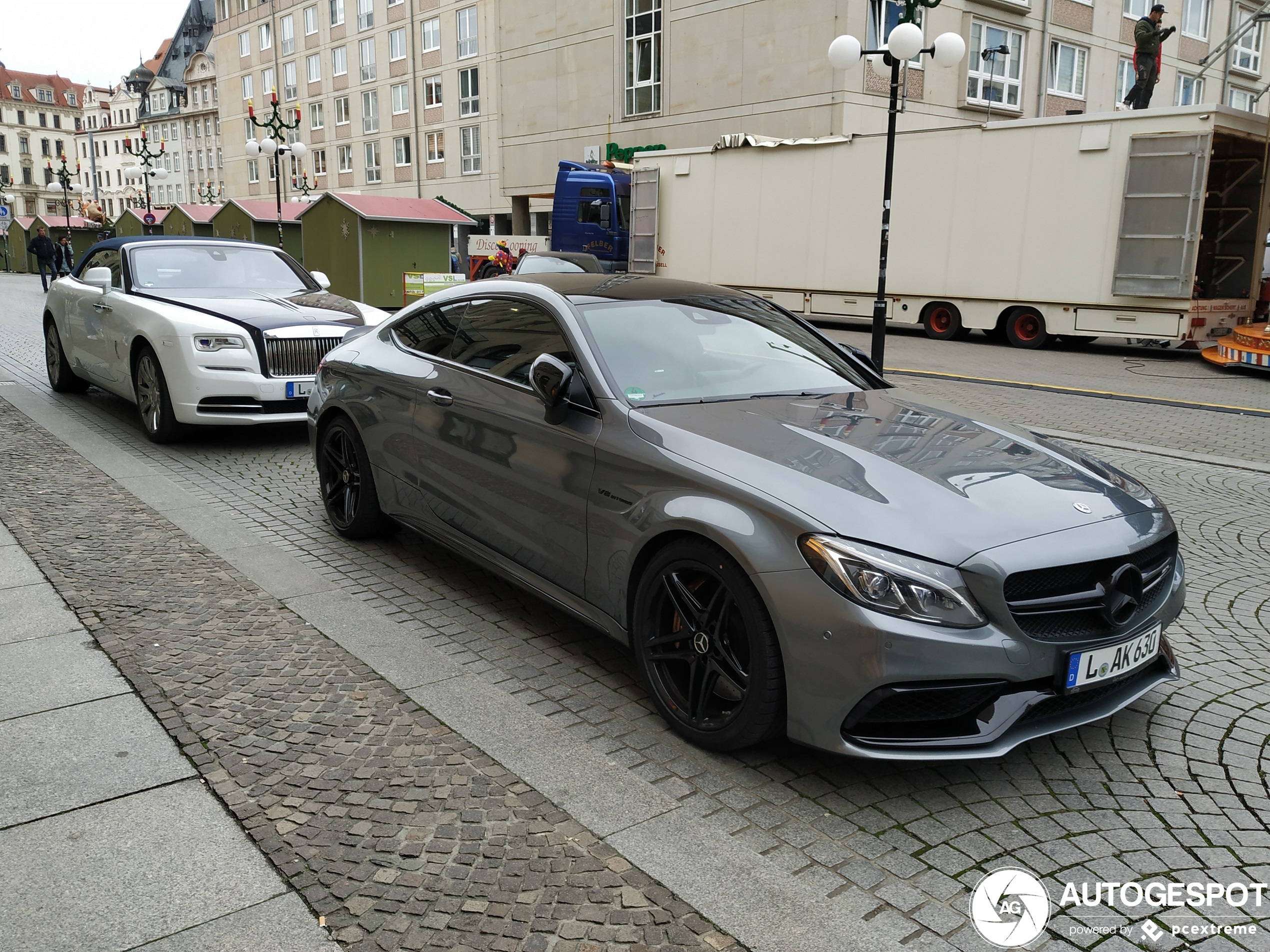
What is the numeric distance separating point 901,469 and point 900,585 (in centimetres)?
55

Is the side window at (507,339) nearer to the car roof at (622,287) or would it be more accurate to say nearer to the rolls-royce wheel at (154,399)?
the car roof at (622,287)

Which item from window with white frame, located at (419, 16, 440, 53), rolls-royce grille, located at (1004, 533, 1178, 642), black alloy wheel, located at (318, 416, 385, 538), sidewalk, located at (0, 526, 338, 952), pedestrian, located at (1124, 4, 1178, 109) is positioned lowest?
sidewalk, located at (0, 526, 338, 952)

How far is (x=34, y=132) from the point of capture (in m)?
134

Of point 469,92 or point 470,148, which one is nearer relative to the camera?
point 469,92

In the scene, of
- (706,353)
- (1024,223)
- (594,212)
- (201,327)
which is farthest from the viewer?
(594,212)

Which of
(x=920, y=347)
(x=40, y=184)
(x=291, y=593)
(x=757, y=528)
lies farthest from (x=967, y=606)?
(x=40, y=184)

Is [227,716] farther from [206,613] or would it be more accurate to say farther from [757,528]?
[757,528]

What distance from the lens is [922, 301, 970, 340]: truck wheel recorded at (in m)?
19.9

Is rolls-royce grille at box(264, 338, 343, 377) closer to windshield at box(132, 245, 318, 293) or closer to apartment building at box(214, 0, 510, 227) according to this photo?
windshield at box(132, 245, 318, 293)

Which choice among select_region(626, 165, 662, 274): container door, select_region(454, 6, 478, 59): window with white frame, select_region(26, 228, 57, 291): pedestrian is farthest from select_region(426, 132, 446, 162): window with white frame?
select_region(626, 165, 662, 274): container door

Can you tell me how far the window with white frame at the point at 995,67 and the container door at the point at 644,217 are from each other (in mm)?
13687

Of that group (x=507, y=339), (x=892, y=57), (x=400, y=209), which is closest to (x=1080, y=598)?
(x=507, y=339)

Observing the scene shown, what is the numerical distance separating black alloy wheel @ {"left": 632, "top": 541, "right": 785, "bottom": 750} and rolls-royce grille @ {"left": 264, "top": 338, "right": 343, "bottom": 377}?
547 cm

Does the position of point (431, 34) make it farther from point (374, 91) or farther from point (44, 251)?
point (44, 251)
